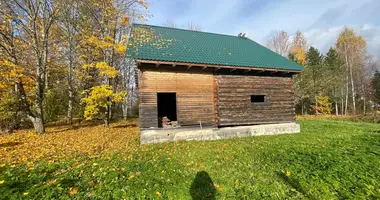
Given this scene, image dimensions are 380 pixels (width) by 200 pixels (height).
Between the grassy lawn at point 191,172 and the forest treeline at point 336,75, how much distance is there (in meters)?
23.1

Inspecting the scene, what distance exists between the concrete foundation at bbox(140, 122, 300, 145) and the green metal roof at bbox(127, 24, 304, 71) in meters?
3.68

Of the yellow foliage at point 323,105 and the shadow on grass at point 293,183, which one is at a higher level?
the yellow foliage at point 323,105

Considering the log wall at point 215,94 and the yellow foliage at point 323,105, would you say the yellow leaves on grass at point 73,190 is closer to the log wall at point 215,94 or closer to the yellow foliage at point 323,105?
the log wall at point 215,94

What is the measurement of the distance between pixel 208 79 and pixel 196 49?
2.03m

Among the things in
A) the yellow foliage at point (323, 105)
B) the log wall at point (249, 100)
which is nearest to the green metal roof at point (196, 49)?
the log wall at point (249, 100)

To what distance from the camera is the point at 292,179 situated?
16.7 feet

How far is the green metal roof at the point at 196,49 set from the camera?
946 centimetres

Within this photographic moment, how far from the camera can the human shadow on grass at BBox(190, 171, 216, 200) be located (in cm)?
429

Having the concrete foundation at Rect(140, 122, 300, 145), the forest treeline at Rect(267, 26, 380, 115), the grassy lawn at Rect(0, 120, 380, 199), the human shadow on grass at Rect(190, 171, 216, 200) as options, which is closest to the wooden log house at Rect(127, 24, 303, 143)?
the concrete foundation at Rect(140, 122, 300, 145)

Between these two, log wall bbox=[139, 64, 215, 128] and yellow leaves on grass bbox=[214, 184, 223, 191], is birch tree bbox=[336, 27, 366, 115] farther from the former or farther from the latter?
yellow leaves on grass bbox=[214, 184, 223, 191]

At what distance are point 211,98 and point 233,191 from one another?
6.48 metres

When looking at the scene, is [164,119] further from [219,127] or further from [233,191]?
[233,191]

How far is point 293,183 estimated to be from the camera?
4.91 meters

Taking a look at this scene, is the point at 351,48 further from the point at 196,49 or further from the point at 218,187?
the point at 218,187
